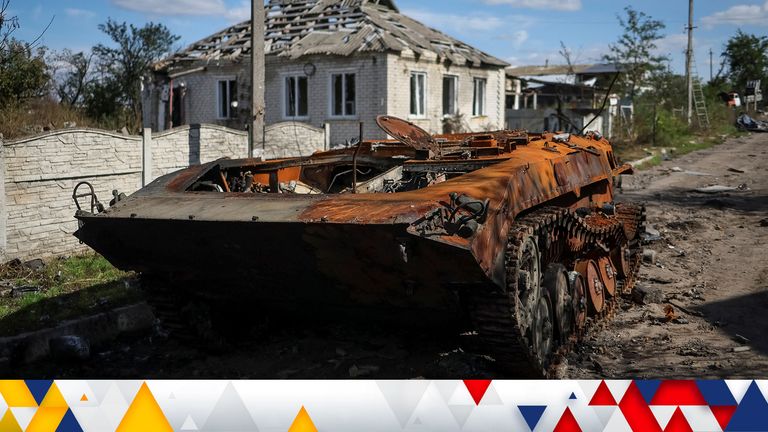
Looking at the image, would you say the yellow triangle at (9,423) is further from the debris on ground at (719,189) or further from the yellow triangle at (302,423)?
the debris on ground at (719,189)

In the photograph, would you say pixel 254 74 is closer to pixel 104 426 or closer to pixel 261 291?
pixel 261 291

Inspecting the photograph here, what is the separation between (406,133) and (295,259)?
1794 millimetres

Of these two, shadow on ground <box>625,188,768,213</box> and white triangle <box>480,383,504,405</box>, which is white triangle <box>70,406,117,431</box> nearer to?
white triangle <box>480,383,504,405</box>

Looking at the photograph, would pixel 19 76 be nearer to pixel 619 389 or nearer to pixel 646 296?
pixel 646 296

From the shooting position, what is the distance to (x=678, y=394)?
8.64 ft

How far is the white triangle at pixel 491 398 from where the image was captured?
105 inches

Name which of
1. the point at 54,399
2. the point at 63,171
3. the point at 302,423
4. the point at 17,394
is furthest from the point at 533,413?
the point at 63,171

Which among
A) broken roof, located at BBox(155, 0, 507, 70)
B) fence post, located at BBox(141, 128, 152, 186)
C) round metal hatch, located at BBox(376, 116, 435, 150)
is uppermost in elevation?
broken roof, located at BBox(155, 0, 507, 70)

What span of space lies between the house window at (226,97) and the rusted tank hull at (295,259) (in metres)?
15.2

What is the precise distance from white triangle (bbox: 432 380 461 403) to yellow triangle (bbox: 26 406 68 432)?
1252 mm

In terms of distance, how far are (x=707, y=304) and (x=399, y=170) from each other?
3.23 m

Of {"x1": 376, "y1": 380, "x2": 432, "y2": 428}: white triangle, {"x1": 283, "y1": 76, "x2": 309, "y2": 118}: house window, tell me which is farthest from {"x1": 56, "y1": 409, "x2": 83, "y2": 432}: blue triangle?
{"x1": 283, "y1": 76, "x2": 309, "y2": 118}: house window

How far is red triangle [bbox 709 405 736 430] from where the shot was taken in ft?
8.54

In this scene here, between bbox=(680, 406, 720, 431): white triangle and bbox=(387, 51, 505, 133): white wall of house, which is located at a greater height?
bbox=(387, 51, 505, 133): white wall of house
